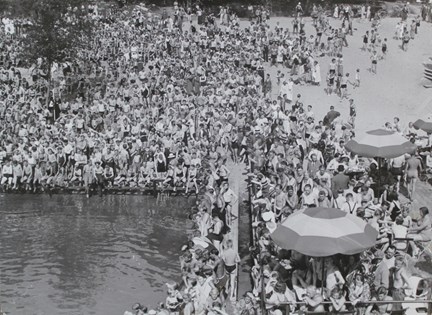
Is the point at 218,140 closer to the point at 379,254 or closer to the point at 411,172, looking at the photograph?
the point at 411,172

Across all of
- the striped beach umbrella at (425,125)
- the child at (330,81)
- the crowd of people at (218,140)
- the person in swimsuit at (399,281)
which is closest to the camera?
the person in swimsuit at (399,281)

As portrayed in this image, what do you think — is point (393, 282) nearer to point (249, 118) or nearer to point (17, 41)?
point (249, 118)

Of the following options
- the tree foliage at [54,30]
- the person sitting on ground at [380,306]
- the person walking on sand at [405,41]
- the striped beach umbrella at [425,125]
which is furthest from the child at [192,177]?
the person walking on sand at [405,41]

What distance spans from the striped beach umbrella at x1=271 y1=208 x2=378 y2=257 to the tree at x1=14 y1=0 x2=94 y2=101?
84.4 feet

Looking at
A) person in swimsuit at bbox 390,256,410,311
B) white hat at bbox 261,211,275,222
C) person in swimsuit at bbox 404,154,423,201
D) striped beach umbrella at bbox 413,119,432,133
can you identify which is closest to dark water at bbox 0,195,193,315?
white hat at bbox 261,211,275,222

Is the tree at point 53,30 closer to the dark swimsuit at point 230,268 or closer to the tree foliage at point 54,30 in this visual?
the tree foliage at point 54,30

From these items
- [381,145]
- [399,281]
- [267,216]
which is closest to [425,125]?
[381,145]

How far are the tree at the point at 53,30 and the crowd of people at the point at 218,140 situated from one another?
1102 millimetres

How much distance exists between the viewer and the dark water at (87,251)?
18.9 meters

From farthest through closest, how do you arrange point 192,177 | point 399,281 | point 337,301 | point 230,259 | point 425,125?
point 192,177
point 425,125
point 230,259
point 399,281
point 337,301

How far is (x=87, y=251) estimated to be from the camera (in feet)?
72.8

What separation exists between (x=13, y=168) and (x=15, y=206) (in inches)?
61.6

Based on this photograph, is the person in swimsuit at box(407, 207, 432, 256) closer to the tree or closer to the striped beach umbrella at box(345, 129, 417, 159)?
the striped beach umbrella at box(345, 129, 417, 159)

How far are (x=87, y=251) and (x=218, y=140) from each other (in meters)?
7.19
